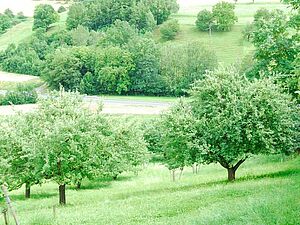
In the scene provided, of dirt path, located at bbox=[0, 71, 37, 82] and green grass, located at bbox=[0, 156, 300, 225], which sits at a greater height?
green grass, located at bbox=[0, 156, 300, 225]

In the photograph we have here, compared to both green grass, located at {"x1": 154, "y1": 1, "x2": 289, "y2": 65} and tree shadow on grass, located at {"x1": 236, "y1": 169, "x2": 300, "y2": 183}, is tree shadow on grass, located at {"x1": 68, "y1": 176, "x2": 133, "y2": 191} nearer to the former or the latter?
tree shadow on grass, located at {"x1": 236, "y1": 169, "x2": 300, "y2": 183}

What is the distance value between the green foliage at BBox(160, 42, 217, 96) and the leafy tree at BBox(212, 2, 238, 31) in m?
19.3

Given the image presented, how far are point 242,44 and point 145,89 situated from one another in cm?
2862

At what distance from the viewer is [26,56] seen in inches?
6570

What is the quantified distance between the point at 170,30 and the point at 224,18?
15666 mm

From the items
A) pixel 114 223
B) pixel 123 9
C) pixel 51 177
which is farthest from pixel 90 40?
pixel 114 223

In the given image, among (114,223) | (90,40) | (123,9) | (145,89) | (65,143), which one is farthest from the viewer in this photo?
(123,9)

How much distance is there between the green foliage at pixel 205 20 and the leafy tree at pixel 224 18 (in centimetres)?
125

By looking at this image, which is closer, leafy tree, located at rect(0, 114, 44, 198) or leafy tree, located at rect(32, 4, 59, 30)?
leafy tree, located at rect(0, 114, 44, 198)

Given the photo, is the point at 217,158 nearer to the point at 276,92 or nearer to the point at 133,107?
the point at 276,92

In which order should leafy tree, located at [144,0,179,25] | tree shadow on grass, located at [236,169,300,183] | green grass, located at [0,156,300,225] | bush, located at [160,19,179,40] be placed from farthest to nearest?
leafy tree, located at [144,0,179,25] < bush, located at [160,19,179,40] < tree shadow on grass, located at [236,169,300,183] < green grass, located at [0,156,300,225]

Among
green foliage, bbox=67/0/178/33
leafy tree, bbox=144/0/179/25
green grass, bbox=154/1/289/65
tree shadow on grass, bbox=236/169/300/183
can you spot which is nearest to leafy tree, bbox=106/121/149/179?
tree shadow on grass, bbox=236/169/300/183

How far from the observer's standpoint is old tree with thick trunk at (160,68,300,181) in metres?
33.5

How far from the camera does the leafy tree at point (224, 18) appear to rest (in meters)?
148
